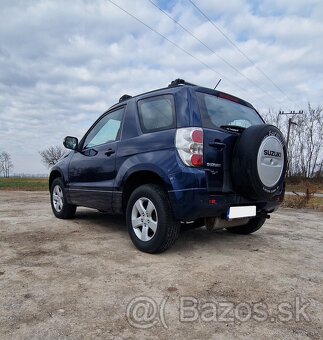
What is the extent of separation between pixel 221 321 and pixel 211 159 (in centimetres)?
165

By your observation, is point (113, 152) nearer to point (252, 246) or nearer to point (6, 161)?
point (252, 246)

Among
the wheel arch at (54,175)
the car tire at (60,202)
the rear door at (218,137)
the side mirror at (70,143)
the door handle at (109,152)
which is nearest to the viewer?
the rear door at (218,137)

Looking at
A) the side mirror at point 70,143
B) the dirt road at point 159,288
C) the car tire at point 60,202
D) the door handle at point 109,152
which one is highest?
the side mirror at point 70,143

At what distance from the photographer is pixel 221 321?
2082 millimetres

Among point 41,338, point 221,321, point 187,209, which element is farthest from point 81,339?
point 187,209

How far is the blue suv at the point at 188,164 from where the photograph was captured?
3264 millimetres

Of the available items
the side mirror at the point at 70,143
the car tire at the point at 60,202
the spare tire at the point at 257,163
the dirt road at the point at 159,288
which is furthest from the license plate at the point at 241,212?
the car tire at the point at 60,202

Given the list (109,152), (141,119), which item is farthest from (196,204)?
(109,152)

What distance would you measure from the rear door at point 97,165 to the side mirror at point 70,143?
0.37 feet

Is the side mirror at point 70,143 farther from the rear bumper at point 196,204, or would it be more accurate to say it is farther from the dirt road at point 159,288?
the rear bumper at point 196,204

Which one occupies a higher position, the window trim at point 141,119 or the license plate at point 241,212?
the window trim at point 141,119

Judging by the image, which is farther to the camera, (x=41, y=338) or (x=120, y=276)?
(x=120, y=276)

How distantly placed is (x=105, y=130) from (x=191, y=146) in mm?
1921

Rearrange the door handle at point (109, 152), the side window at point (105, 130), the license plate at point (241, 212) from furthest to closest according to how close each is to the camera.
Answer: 1. the side window at point (105, 130)
2. the door handle at point (109, 152)
3. the license plate at point (241, 212)
